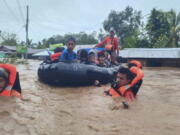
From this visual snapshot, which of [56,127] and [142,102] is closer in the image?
[56,127]

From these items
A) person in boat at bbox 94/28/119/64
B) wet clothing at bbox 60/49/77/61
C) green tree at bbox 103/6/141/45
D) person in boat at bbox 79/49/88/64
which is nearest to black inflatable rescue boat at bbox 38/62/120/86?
wet clothing at bbox 60/49/77/61

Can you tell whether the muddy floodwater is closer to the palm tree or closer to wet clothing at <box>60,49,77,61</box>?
wet clothing at <box>60,49,77,61</box>

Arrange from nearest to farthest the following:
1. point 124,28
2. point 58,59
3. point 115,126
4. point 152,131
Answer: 1. point 152,131
2. point 115,126
3. point 58,59
4. point 124,28

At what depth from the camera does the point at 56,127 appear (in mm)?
2898

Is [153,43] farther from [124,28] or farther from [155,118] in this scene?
[155,118]

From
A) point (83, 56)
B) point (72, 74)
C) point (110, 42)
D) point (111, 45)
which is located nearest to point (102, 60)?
point (83, 56)

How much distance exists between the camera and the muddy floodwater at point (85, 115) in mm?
2826

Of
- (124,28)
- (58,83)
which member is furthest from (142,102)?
(124,28)

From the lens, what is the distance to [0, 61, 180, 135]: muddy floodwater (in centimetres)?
283

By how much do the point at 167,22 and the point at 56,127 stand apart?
84.8ft

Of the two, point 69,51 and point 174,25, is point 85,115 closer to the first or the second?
point 69,51

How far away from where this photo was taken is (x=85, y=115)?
11.5 feet

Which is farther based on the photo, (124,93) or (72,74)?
(72,74)

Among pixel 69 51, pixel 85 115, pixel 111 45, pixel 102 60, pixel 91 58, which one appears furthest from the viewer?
pixel 111 45
